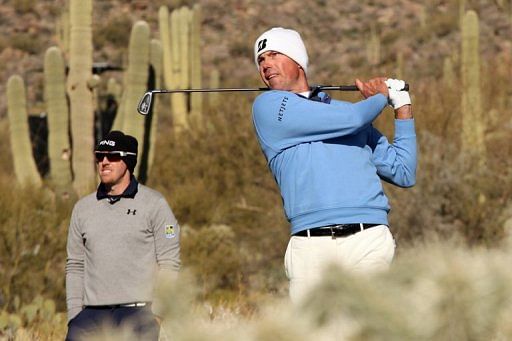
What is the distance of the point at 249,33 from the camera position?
4428 centimetres

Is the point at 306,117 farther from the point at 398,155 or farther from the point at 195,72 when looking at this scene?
the point at 195,72

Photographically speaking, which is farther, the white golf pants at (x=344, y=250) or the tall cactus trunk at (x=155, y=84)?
the tall cactus trunk at (x=155, y=84)

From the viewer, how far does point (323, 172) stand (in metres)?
4.05

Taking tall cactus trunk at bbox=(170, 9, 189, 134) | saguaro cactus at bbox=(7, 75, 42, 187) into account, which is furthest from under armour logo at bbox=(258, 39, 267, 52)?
tall cactus trunk at bbox=(170, 9, 189, 134)

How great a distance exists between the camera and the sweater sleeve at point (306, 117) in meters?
4.07

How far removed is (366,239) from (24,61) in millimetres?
36704

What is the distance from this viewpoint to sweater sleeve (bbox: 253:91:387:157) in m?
4.07

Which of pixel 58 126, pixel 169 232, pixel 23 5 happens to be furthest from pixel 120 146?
pixel 23 5

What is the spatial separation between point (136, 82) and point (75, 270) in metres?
8.99

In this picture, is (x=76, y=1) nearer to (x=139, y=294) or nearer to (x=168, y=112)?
(x=139, y=294)

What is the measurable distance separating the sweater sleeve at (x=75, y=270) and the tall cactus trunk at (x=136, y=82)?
27.6 feet

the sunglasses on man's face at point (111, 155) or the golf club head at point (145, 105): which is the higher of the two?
the golf club head at point (145, 105)

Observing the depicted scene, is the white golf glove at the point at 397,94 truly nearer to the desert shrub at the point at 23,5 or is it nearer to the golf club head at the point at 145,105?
the golf club head at the point at 145,105

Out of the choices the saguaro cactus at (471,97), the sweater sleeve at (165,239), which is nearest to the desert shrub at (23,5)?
the saguaro cactus at (471,97)
